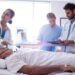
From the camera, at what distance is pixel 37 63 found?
1660 millimetres

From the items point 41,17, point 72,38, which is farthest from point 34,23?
point 72,38

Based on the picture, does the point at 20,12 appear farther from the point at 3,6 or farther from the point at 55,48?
the point at 55,48

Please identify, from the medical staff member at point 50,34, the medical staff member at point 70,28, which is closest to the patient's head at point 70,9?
the medical staff member at point 70,28

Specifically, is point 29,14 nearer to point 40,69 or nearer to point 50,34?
point 50,34

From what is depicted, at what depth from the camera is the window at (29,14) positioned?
3.90m

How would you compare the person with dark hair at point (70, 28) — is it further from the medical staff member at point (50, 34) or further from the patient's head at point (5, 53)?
the patient's head at point (5, 53)

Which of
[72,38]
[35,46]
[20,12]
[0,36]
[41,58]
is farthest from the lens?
[20,12]

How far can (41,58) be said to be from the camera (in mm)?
1682

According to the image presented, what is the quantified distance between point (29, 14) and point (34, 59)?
94.4 inches

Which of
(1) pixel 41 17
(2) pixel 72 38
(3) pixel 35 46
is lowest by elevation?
(3) pixel 35 46

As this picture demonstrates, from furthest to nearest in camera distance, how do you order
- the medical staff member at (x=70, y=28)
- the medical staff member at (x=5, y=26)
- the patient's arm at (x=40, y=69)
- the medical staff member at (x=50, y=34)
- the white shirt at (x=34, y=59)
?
the medical staff member at (x=50, y=34)
the medical staff member at (x=5, y=26)
the medical staff member at (x=70, y=28)
the white shirt at (x=34, y=59)
the patient's arm at (x=40, y=69)

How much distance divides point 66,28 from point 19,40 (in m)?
1.33

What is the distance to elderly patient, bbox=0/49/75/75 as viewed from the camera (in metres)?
1.50

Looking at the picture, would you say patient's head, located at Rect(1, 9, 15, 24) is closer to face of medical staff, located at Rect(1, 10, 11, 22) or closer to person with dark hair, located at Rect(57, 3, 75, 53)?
face of medical staff, located at Rect(1, 10, 11, 22)
